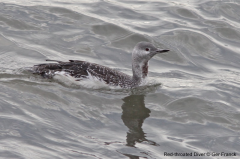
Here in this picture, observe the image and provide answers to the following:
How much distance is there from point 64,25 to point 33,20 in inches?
39.8

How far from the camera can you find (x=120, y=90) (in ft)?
32.8

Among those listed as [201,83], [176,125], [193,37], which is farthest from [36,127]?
[193,37]

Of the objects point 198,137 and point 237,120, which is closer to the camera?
point 198,137

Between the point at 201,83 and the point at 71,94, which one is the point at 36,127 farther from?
the point at 201,83

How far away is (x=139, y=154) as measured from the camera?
24.1 feet

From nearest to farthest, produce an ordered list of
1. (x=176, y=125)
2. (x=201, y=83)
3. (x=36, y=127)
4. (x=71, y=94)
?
(x=36, y=127) < (x=176, y=125) < (x=71, y=94) < (x=201, y=83)

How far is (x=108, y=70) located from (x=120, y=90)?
1.87 feet

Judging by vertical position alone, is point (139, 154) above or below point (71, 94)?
below

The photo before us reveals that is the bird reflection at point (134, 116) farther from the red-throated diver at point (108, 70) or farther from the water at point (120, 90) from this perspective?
the red-throated diver at point (108, 70)

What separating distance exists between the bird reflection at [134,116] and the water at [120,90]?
2 cm

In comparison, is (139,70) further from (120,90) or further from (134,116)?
(134,116)

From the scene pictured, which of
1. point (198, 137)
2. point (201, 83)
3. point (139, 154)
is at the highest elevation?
point (201, 83)

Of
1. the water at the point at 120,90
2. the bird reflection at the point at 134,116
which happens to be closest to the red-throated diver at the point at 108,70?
the water at the point at 120,90

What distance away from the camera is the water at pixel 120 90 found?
768 cm
